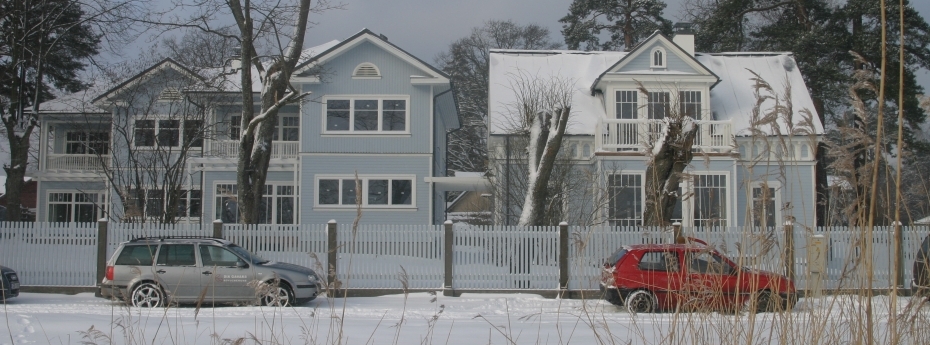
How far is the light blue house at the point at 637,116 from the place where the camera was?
23.5 meters

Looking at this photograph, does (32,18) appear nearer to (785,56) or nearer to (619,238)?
(619,238)

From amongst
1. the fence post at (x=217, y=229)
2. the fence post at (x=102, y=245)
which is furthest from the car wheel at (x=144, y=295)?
the fence post at (x=102, y=245)

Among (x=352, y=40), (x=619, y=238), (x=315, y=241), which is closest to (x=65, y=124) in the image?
(x=352, y=40)

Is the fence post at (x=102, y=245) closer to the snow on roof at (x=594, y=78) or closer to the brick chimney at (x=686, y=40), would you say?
the snow on roof at (x=594, y=78)

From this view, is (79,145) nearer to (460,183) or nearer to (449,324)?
(460,183)

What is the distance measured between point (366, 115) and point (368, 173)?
1.96 metres

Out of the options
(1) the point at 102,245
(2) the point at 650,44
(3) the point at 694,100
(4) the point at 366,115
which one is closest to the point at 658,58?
(2) the point at 650,44

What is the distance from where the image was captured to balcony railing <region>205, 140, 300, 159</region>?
27.9 meters

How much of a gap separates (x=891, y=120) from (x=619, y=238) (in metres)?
19.3

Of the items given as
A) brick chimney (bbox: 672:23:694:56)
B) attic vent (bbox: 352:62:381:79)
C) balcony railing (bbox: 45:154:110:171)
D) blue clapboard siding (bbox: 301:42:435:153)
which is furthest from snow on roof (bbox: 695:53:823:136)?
balcony railing (bbox: 45:154:110:171)

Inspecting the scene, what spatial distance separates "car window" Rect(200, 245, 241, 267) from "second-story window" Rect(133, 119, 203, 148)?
11.8 metres

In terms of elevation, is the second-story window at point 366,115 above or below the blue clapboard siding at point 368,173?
above

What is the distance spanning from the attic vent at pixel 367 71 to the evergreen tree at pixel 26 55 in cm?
810

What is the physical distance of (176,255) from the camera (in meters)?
13.7
